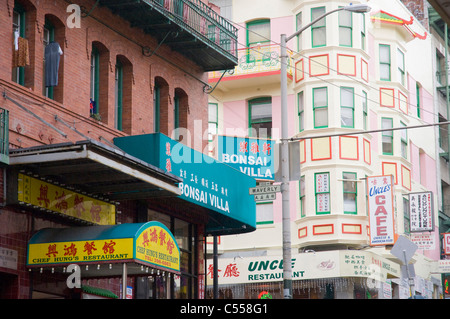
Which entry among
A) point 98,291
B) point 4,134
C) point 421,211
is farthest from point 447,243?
point 4,134

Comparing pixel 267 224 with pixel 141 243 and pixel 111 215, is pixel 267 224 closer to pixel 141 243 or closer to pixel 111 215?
pixel 111 215

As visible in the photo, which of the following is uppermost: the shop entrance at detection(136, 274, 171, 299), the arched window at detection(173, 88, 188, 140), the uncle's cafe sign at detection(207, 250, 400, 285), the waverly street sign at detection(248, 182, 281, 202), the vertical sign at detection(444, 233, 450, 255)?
the arched window at detection(173, 88, 188, 140)

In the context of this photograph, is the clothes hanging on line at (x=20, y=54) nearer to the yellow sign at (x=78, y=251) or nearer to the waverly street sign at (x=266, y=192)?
the yellow sign at (x=78, y=251)

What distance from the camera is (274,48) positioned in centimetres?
4128

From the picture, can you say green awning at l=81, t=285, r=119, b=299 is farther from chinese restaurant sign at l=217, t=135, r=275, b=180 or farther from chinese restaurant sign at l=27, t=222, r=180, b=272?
chinese restaurant sign at l=217, t=135, r=275, b=180

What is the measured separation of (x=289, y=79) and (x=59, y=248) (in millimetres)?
23529

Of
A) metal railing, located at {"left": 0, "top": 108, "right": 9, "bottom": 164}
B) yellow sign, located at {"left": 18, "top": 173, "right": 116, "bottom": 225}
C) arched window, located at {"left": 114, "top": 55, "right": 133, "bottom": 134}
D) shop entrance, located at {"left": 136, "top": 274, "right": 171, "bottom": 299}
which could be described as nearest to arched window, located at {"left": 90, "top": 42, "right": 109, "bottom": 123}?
arched window, located at {"left": 114, "top": 55, "right": 133, "bottom": 134}

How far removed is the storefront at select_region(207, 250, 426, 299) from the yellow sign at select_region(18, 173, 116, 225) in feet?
54.6

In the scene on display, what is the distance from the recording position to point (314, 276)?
37.3 m

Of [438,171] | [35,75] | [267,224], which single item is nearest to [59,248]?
[35,75]

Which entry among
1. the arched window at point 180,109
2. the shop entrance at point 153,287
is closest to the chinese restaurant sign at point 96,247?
the shop entrance at point 153,287

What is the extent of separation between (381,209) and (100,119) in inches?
740

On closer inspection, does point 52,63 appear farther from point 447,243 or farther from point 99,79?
point 447,243

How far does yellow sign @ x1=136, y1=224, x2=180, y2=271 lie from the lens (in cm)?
1858
